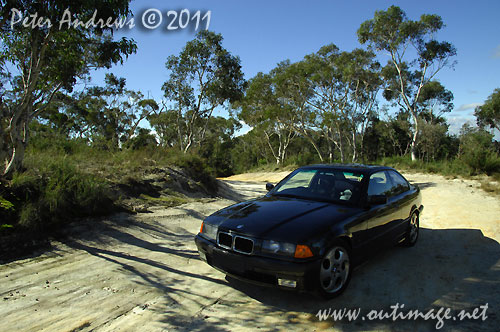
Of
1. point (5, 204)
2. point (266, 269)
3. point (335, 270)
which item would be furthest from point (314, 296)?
point (5, 204)

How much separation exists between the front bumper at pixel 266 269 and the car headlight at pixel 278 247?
0.25 ft

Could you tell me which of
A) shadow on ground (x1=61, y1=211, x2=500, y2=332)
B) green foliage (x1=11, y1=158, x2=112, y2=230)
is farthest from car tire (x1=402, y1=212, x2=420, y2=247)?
green foliage (x1=11, y1=158, x2=112, y2=230)

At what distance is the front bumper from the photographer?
297 centimetres

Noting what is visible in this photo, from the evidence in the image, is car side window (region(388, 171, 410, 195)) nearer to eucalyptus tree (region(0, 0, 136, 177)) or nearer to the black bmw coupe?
the black bmw coupe

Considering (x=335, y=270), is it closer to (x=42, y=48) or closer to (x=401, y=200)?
(x=401, y=200)

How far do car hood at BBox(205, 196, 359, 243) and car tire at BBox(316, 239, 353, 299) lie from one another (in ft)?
0.89

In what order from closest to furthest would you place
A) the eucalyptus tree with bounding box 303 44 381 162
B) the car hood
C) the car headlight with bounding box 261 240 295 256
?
the car headlight with bounding box 261 240 295 256, the car hood, the eucalyptus tree with bounding box 303 44 381 162

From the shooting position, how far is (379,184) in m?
4.60

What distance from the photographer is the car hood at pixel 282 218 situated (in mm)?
3172

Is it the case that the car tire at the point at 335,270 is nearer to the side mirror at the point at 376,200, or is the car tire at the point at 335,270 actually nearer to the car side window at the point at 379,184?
the side mirror at the point at 376,200

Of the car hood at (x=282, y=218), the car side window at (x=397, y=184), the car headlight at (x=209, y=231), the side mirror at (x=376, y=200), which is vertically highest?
the car side window at (x=397, y=184)

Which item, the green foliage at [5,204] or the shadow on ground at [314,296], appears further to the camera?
the green foliage at [5,204]

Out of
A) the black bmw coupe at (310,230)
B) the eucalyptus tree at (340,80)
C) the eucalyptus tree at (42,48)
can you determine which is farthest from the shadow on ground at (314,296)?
the eucalyptus tree at (340,80)

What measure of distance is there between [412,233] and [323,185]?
6.72ft
